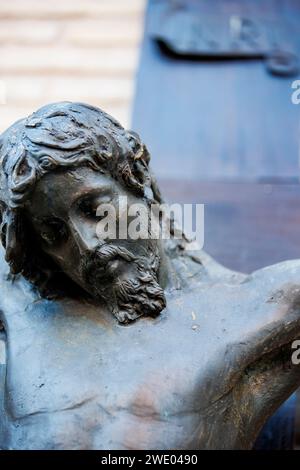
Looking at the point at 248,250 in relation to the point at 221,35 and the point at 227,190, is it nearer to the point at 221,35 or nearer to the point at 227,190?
the point at 227,190

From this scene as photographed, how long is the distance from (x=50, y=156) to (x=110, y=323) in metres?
0.32

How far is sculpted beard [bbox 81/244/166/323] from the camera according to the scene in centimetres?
142

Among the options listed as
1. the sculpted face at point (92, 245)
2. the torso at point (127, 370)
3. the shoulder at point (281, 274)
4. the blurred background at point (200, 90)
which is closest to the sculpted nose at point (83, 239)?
the sculpted face at point (92, 245)

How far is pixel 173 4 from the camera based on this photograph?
341cm

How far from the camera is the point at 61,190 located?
136cm

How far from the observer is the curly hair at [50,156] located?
1344 mm

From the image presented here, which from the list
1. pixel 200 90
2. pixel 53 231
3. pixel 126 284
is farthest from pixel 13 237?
pixel 200 90

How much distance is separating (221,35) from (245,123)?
540 millimetres

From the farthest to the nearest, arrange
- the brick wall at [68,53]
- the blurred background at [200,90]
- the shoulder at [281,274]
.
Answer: the brick wall at [68,53]
the blurred background at [200,90]
the shoulder at [281,274]

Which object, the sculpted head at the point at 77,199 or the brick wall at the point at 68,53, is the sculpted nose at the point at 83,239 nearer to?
the sculpted head at the point at 77,199

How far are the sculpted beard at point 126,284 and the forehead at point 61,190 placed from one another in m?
0.10

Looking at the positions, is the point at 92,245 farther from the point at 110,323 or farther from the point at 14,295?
the point at 14,295

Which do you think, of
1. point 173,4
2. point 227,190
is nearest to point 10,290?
point 227,190

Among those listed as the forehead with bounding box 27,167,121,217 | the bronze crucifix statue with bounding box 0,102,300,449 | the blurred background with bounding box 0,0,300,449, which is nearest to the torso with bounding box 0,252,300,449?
the bronze crucifix statue with bounding box 0,102,300,449
